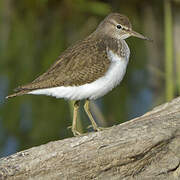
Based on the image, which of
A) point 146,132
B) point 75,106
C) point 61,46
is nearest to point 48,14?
point 61,46

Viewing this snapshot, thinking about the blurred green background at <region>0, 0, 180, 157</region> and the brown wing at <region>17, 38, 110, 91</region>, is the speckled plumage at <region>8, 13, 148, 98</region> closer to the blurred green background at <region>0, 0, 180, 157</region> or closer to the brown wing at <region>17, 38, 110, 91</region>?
the brown wing at <region>17, 38, 110, 91</region>

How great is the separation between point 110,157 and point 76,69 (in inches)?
53.3

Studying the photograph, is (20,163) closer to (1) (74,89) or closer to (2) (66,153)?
(2) (66,153)

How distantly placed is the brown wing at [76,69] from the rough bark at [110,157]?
2.87 ft

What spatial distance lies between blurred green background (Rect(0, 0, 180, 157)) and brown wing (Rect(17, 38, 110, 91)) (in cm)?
105

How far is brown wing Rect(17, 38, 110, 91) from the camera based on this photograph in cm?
651

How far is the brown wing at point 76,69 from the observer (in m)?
6.51

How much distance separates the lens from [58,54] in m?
12.9

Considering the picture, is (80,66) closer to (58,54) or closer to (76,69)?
(76,69)

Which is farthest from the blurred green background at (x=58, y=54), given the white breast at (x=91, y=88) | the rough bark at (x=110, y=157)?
the rough bark at (x=110, y=157)

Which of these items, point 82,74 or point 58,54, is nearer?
point 82,74

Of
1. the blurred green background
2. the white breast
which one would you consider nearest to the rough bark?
the white breast

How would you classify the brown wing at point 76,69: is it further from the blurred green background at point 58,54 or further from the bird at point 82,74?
the blurred green background at point 58,54

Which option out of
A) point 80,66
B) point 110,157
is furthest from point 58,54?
point 110,157
